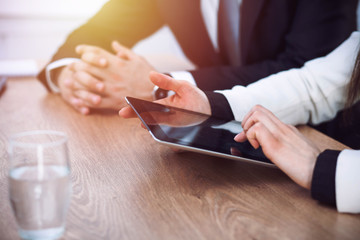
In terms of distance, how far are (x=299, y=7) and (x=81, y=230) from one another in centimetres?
113

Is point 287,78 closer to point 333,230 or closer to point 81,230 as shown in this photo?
point 333,230

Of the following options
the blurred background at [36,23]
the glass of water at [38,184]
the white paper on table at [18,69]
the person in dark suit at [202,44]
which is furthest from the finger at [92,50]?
the blurred background at [36,23]

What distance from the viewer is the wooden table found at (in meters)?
0.50

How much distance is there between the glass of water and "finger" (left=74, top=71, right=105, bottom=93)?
69 centimetres

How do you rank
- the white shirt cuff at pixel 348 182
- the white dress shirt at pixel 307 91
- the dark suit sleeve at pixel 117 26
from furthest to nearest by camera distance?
1. the dark suit sleeve at pixel 117 26
2. the white dress shirt at pixel 307 91
3. the white shirt cuff at pixel 348 182

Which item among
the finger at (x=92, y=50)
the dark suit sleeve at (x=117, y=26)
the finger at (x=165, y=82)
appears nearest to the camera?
the finger at (x=165, y=82)

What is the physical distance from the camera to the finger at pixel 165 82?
2.64 ft

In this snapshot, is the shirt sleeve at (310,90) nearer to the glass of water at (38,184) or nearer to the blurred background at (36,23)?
the glass of water at (38,184)

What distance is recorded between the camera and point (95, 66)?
45.3 inches

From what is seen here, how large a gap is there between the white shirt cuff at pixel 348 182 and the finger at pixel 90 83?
747 mm

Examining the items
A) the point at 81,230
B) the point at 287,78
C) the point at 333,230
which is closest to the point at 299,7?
the point at 287,78

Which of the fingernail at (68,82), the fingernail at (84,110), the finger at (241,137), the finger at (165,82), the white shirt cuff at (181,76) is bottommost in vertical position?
the fingernail at (84,110)

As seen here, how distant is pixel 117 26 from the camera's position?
5.32 ft

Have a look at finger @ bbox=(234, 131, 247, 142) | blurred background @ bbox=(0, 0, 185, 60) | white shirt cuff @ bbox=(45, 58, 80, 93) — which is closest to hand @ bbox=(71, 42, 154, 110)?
white shirt cuff @ bbox=(45, 58, 80, 93)
